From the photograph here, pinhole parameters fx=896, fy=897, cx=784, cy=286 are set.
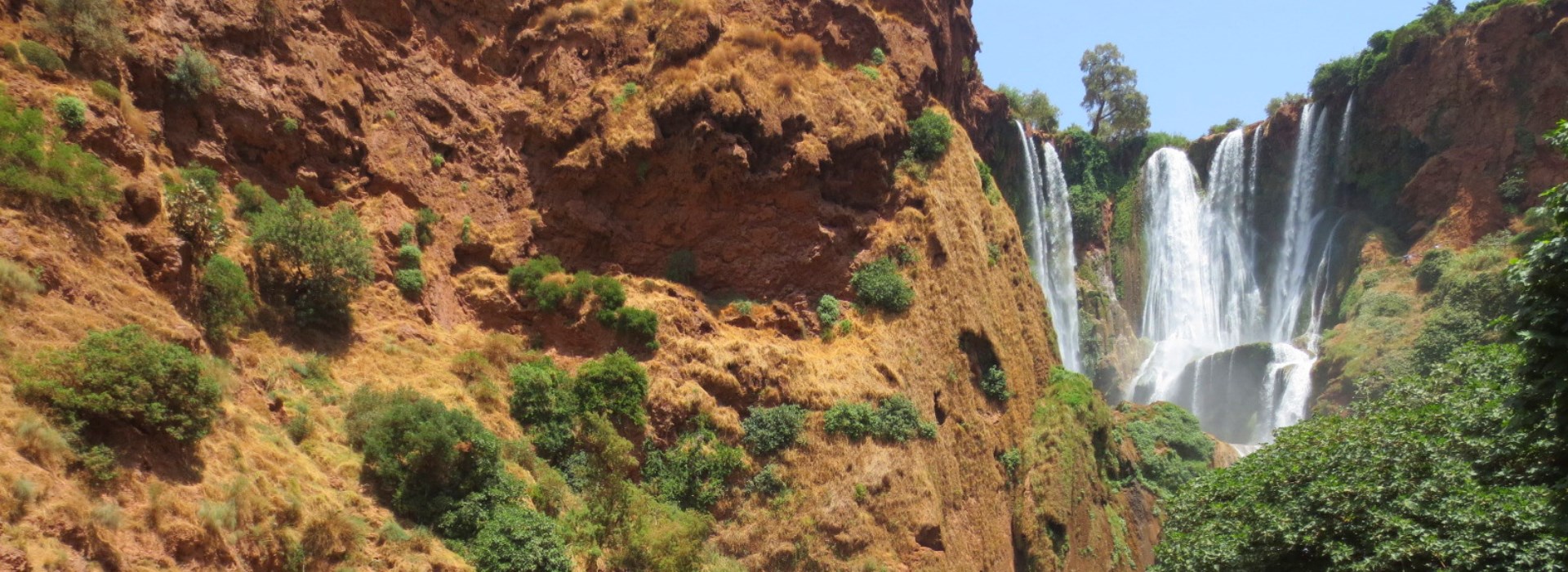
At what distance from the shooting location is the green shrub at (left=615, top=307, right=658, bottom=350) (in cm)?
2081

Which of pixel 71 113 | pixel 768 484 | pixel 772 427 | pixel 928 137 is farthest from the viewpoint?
pixel 928 137

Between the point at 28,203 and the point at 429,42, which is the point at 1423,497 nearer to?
the point at 28,203

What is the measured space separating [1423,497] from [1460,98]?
131 ft

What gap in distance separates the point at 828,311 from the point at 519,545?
10681mm

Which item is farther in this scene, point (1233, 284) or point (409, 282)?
point (1233, 284)

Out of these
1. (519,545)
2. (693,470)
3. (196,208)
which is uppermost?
(196,208)

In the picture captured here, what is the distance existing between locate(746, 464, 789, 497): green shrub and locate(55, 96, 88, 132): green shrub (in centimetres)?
1358

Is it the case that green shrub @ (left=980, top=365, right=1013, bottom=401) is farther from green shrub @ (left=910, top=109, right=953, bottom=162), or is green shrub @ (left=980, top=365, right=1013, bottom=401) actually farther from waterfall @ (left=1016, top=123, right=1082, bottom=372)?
waterfall @ (left=1016, top=123, right=1082, bottom=372)

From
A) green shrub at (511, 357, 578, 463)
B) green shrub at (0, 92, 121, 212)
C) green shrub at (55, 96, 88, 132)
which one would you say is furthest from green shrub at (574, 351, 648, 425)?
green shrub at (55, 96, 88, 132)

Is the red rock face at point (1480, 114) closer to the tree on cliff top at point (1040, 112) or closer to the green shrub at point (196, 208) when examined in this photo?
the tree on cliff top at point (1040, 112)

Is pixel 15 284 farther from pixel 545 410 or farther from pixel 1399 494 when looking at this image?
pixel 1399 494

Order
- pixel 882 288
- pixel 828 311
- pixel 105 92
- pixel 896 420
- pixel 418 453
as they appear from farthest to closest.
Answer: pixel 882 288
pixel 828 311
pixel 896 420
pixel 105 92
pixel 418 453

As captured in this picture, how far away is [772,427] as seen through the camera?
20.5m

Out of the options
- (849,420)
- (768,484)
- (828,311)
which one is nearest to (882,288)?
(828,311)
